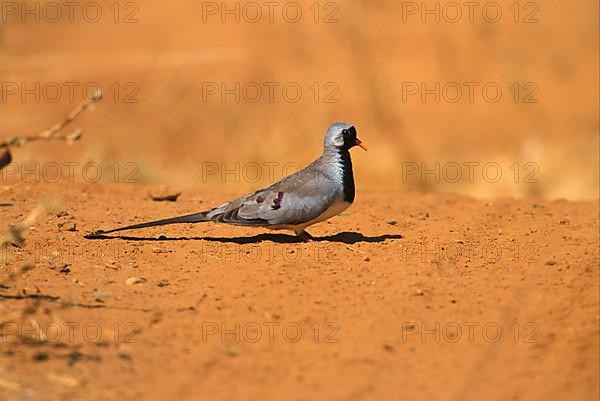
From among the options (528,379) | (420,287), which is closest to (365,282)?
(420,287)

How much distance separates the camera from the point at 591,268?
235 inches

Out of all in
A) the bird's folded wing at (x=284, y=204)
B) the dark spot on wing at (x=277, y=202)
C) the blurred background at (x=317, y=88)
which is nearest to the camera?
the bird's folded wing at (x=284, y=204)

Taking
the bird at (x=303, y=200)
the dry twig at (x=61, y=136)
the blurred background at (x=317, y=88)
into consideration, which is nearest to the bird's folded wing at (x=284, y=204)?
the bird at (x=303, y=200)

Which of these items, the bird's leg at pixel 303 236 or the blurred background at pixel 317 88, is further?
the blurred background at pixel 317 88

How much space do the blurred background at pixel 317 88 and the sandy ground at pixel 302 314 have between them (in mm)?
4152

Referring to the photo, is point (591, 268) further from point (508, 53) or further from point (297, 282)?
point (508, 53)

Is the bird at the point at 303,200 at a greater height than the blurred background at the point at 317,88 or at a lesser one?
lesser

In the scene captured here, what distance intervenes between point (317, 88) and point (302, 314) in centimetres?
939

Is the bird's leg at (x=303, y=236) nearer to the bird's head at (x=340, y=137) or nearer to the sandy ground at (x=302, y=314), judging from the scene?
the sandy ground at (x=302, y=314)

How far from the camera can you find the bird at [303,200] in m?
6.68

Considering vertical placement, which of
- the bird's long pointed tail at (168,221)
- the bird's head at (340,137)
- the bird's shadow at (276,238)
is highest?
the bird's head at (340,137)

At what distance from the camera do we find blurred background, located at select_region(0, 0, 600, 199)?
37.7 ft

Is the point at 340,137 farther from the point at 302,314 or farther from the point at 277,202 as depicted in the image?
the point at 302,314

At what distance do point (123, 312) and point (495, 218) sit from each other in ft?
11.1
